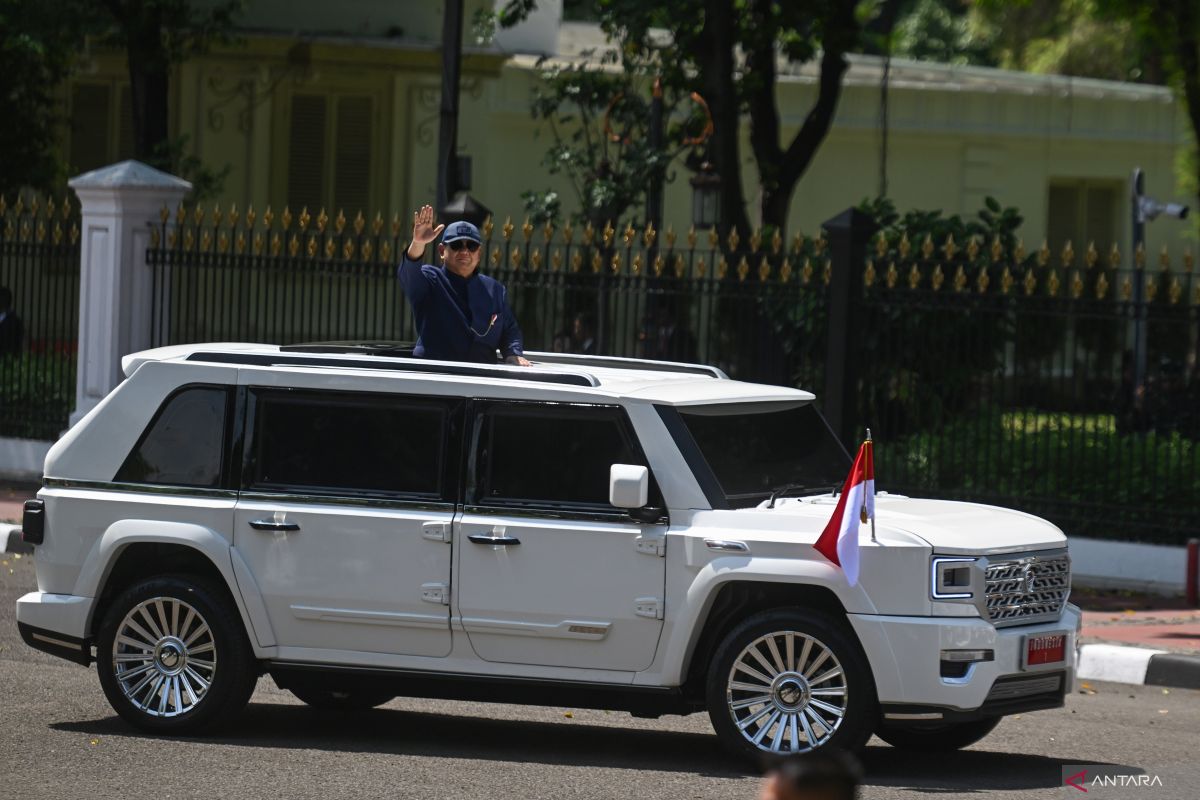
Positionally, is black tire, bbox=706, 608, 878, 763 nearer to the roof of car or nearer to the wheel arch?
the wheel arch

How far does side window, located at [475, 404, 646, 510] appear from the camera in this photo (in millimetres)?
7605

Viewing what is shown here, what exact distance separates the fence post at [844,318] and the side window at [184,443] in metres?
6.82

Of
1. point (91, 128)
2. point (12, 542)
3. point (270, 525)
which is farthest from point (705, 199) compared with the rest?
point (270, 525)

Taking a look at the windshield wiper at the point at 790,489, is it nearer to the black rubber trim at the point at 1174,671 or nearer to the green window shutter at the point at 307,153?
the black rubber trim at the point at 1174,671

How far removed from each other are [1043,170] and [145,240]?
19.0 m

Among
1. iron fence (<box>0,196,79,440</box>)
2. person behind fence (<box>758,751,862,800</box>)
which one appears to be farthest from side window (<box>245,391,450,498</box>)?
iron fence (<box>0,196,79,440</box>)

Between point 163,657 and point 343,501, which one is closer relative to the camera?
point 343,501

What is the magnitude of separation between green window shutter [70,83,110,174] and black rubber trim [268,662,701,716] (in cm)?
1775

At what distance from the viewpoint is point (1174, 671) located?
34.6 ft

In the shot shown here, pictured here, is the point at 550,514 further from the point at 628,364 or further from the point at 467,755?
the point at 628,364

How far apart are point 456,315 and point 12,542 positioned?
6.54 meters

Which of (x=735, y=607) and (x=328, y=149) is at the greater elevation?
(x=328, y=149)

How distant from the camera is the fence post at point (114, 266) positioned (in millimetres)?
16609

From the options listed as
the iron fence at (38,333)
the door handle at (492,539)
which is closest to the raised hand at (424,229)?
the door handle at (492,539)
